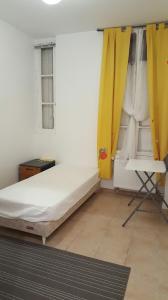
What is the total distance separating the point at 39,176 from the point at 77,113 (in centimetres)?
133

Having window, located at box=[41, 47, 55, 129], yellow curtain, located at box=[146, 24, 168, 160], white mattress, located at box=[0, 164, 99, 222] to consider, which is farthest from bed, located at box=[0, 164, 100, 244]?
window, located at box=[41, 47, 55, 129]

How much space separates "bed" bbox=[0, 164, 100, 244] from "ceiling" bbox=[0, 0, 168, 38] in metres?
2.25

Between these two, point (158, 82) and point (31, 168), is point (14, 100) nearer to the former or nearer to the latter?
point (31, 168)

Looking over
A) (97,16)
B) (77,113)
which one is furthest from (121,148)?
(97,16)

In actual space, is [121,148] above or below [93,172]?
above

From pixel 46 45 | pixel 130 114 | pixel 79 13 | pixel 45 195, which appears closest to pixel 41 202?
pixel 45 195

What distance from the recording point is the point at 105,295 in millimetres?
1729

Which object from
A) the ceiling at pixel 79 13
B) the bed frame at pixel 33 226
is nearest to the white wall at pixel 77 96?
the ceiling at pixel 79 13

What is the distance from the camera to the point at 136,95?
347cm

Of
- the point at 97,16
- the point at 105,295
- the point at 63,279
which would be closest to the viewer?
the point at 105,295

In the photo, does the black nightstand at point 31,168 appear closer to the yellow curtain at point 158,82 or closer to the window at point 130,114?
the window at point 130,114

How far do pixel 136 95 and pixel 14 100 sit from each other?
1.99 meters

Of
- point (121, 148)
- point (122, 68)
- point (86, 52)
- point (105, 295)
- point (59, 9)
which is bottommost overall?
point (105, 295)

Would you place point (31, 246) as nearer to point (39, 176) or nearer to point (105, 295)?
point (105, 295)
